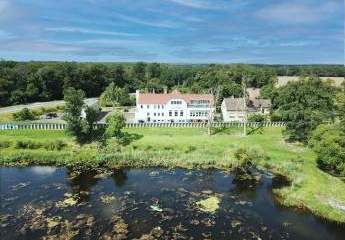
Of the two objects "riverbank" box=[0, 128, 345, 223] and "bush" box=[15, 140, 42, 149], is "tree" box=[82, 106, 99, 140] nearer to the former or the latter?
"riverbank" box=[0, 128, 345, 223]

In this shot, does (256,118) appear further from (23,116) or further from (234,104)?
(23,116)

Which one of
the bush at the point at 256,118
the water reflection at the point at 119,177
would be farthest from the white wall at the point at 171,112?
the water reflection at the point at 119,177

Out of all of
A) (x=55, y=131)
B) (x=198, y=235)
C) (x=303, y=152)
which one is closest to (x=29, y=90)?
(x=55, y=131)

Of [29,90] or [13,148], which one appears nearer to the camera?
[13,148]

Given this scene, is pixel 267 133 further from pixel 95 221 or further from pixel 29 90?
pixel 29 90

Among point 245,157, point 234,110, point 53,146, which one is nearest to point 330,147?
point 245,157

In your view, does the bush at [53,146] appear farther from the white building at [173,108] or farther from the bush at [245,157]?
the bush at [245,157]
